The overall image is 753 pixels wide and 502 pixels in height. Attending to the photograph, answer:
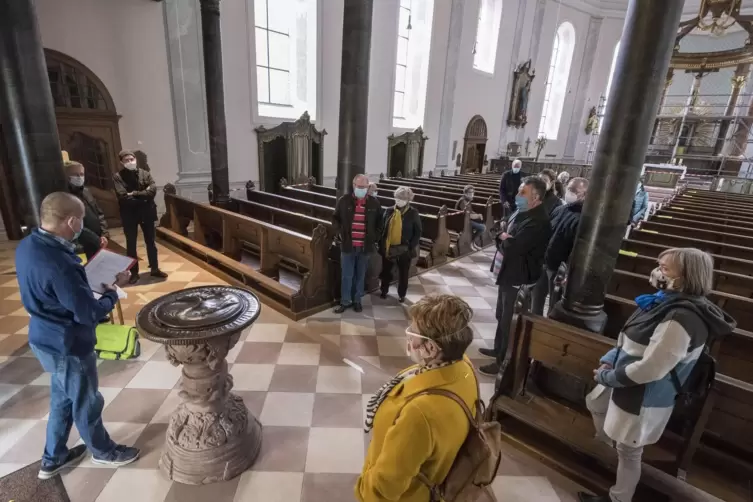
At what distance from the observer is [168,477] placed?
2.27 meters

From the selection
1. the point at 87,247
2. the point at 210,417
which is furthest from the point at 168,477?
the point at 87,247

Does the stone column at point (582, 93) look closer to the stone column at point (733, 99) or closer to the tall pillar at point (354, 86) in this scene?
the stone column at point (733, 99)

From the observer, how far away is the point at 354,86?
493 centimetres

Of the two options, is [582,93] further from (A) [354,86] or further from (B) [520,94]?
(A) [354,86]

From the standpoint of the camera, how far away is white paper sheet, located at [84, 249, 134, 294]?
2260 millimetres

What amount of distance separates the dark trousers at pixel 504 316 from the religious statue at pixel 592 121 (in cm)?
2172

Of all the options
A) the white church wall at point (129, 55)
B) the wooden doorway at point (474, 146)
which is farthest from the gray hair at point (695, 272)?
the wooden doorway at point (474, 146)

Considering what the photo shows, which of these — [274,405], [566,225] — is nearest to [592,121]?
[566,225]

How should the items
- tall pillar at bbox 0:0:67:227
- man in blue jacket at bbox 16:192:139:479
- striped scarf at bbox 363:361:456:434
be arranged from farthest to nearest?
tall pillar at bbox 0:0:67:227 < man in blue jacket at bbox 16:192:139:479 < striped scarf at bbox 363:361:456:434

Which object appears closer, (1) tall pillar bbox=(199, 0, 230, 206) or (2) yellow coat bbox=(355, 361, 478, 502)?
(2) yellow coat bbox=(355, 361, 478, 502)

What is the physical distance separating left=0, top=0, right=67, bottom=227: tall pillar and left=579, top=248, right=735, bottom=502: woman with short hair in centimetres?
439

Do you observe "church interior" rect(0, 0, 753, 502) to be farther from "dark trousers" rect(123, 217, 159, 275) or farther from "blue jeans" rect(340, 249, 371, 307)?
"blue jeans" rect(340, 249, 371, 307)

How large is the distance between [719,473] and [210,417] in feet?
10.4

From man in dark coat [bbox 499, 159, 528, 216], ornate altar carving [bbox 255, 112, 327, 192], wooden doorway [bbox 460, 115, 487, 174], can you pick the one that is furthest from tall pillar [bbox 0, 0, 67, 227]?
wooden doorway [bbox 460, 115, 487, 174]
